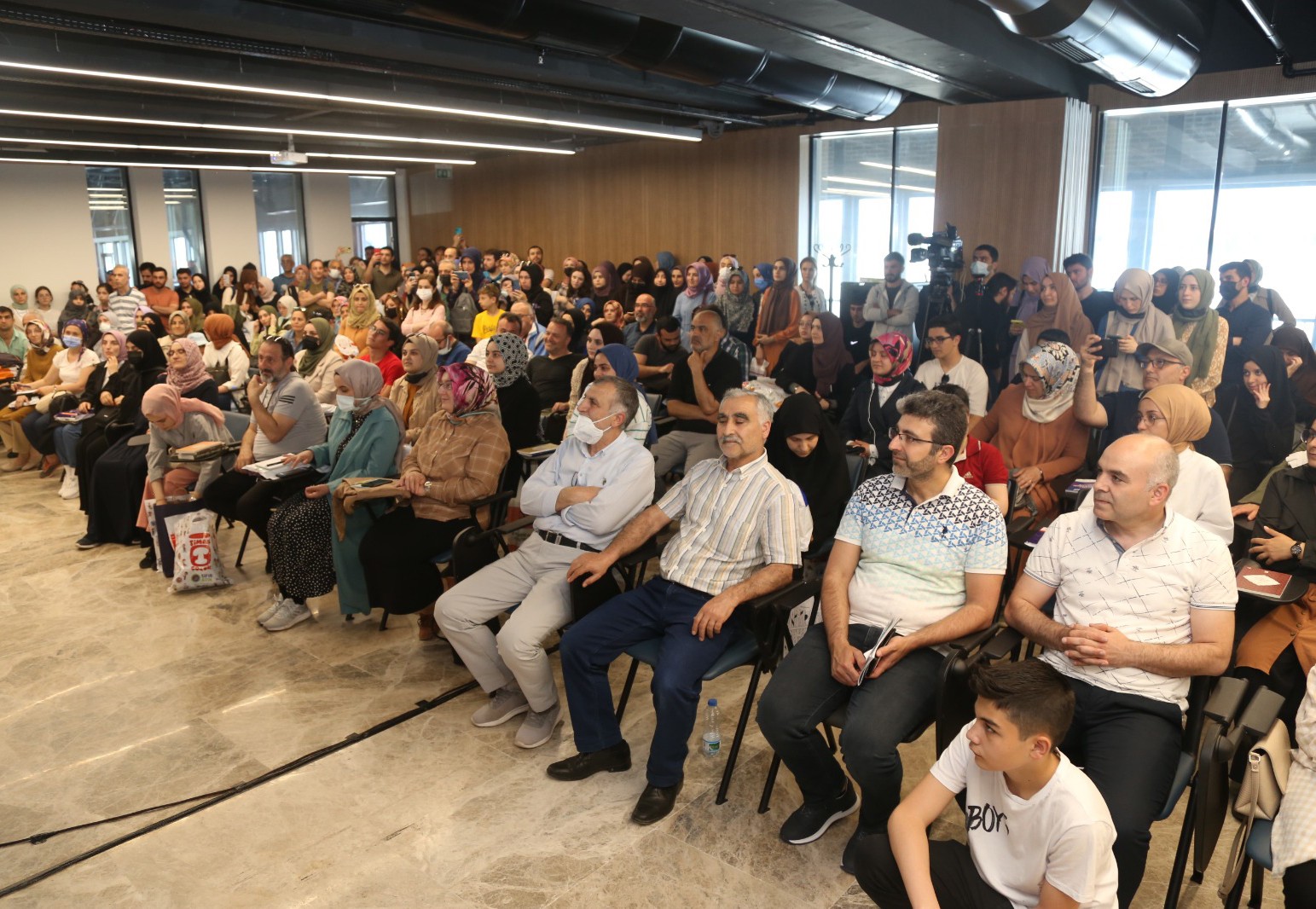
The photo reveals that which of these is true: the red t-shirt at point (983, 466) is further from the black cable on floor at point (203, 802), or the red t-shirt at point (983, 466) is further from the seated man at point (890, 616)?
the black cable on floor at point (203, 802)

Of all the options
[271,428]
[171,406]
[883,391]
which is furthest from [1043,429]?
[171,406]

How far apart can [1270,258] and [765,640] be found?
24.8 ft

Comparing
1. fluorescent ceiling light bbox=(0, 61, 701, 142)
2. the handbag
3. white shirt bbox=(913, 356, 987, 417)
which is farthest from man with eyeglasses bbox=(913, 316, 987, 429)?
fluorescent ceiling light bbox=(0, 61, 701, 142)

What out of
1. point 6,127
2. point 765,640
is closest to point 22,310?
point 6,127

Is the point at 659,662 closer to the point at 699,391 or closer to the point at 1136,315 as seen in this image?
the point at 699,391

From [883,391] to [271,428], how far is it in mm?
2987

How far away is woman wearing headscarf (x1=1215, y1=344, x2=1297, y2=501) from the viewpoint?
4488 millimetres

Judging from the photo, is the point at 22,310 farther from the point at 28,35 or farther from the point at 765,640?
the point at 765,640

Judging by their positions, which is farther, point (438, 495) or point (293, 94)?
point (293, 94)

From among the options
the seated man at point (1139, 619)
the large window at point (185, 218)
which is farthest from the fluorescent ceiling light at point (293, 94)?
the large window at point (185, 218)

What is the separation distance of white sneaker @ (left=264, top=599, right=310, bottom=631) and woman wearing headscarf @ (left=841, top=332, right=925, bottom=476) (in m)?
2.66

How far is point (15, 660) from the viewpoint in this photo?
405cm

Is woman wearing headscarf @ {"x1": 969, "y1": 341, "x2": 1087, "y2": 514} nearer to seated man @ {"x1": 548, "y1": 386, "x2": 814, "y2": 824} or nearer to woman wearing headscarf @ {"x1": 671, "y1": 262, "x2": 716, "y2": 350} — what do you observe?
seated man @ {"x1": 548, "y1": 386, "x2": 814, "y2": 824}

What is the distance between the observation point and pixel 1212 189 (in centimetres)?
821
